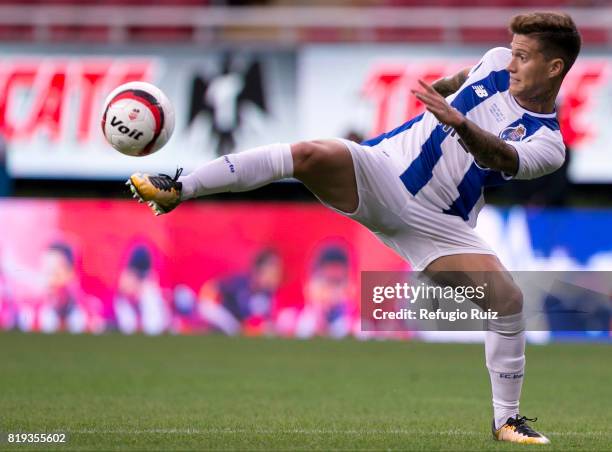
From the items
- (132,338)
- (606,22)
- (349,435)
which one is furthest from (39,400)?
(606,22)

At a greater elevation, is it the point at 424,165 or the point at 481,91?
the point at 481,91

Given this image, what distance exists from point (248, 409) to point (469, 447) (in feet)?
7.25

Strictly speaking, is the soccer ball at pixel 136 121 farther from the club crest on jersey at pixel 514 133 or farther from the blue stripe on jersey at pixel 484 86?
the club crest on jersey at pixel 514 133

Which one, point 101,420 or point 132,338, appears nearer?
point 101,420

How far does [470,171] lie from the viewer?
230 inches

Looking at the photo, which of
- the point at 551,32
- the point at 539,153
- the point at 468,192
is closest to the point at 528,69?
the point at 551,32

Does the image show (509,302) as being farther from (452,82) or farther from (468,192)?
(452,82)

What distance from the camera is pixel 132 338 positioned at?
13.6 metres

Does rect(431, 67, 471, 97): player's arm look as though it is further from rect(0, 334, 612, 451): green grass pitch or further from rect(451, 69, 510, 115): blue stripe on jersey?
rect(0, 334, 612, 451): green grass pitch

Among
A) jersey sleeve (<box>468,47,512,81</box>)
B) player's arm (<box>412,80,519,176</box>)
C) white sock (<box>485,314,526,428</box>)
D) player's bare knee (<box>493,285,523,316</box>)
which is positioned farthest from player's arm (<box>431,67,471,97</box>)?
white sock (<box>485,314,526,428</box>)

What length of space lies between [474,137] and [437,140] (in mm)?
664

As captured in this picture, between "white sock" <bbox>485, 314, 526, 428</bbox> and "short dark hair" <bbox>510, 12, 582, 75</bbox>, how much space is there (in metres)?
1.38

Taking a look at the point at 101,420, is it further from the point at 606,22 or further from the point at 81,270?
the point at 606,22

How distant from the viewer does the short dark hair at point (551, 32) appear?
5660 mm
